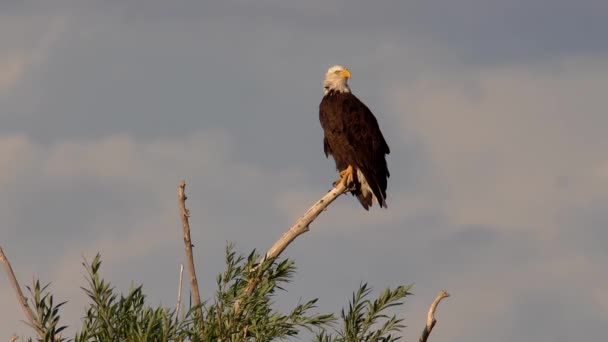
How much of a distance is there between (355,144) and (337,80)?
5.87 ft

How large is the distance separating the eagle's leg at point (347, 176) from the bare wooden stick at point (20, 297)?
20.5 ft

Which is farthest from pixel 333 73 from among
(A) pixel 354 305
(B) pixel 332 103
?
(A) pixel 354 305

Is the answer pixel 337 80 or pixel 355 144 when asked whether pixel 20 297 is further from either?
pixel 337 80

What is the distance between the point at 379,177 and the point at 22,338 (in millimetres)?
6918

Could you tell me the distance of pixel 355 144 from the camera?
14547 mm

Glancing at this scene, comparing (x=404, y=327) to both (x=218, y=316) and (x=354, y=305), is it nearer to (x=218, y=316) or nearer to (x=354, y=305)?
(x=354, y=305)

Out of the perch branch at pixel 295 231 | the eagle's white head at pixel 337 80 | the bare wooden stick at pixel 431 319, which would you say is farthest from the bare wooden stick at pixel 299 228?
the eagle's white head at pixel 337 80

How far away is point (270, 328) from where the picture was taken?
860cm

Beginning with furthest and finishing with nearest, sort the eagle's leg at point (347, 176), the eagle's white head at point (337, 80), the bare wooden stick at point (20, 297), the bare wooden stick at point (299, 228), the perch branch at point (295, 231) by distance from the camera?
the eagle's white head at point (337, 80), the eagle's leg at point (347, 176), the bare wooden stick at point (299, 228), the perch branch at point (295, 231), the bare wooden stick at point (20, 297)

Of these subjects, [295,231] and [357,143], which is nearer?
[295,231]

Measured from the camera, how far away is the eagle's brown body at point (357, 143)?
1380 centimetres

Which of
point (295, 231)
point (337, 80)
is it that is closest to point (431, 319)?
point (295, 231)

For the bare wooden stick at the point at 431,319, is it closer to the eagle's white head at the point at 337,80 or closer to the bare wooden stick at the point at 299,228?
the bare wooden stick at the point at 299,228

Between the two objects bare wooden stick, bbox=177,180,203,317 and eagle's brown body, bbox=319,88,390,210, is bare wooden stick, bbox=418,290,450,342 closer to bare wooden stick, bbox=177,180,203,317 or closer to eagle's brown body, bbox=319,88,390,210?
bare wooden stick, bbox=177,180,203,317
